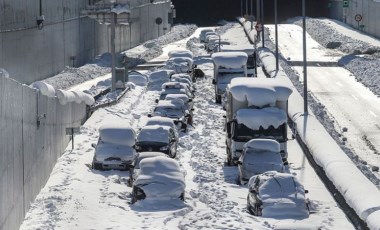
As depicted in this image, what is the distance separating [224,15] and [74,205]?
144 m

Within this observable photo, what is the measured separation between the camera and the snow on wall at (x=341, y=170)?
26.4m

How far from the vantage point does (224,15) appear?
170 m

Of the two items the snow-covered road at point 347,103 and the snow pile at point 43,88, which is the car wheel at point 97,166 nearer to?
the snow pile at point 43,88

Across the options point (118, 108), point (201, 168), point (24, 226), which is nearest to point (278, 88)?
point (201, 168)

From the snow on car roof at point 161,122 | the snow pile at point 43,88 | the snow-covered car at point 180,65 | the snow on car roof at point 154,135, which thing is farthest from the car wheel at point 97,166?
the snow-covered car at point 180,65

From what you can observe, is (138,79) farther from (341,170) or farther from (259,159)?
(341,170)

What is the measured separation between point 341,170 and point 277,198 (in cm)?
626

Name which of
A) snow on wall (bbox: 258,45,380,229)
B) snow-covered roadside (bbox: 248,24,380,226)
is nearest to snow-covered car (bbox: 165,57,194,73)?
snow-covered roadside (bbox: 248,24,380,226)

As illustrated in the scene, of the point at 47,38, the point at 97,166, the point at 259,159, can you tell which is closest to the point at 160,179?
the point at 259,159

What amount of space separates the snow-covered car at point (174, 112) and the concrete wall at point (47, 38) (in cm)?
1353

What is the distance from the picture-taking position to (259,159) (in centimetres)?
3312

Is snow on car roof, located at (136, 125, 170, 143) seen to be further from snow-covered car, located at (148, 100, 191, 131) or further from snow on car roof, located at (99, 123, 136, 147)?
snow-covered car, located at (148, 100, 191, 131)

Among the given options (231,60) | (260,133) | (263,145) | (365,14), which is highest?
(365,14)

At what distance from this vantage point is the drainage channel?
26139 millimetres
